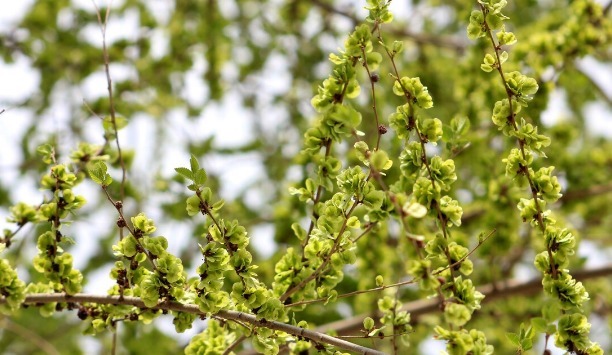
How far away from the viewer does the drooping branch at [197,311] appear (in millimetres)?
1657

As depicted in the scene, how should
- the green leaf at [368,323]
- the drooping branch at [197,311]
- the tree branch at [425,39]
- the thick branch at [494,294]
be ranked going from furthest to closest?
the tree branch at [425,39] < the thick branch at [494,294] < the green leaf at [368,323] < the drooping branch at [197,311]

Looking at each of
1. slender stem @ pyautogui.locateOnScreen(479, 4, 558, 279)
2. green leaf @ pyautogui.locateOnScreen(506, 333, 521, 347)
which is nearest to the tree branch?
slender stem @ pyautogui.locateOnScreen(479, 4, 558, 279)

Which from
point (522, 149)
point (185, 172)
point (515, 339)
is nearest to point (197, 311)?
point (185, 172)

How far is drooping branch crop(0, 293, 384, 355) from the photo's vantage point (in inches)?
65.2

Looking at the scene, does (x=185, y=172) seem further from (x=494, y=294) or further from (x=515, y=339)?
(x=494, y=294)

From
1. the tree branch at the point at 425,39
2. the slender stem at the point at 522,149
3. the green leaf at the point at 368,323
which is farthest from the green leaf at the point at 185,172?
the tree branch at the point at 425,39

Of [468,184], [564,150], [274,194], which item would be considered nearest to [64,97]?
[274,194]

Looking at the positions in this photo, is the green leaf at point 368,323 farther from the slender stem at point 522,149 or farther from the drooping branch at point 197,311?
the slender stem at point 522,149

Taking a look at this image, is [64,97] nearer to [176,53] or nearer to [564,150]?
[176,53]

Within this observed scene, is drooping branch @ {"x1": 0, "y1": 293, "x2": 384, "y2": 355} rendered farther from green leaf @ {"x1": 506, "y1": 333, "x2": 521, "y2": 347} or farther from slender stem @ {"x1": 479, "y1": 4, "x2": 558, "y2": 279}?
slender stem @ {"x1": 479, "y1": 4, "x2": 558, "y2": 279}

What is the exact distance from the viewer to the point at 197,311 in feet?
5.83

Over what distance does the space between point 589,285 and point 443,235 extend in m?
2.23

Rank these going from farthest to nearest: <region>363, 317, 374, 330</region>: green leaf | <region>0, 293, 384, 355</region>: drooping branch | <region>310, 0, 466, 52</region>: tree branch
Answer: <region>310, 0, 466, 52</region>: tree branch < <region>363, 317, 374, 330</region>: green leaf < <region>0, 293, 384, 355</region>: drooping branch

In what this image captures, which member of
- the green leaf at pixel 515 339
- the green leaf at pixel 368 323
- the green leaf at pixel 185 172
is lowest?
the green leaf at pixel 515 339
